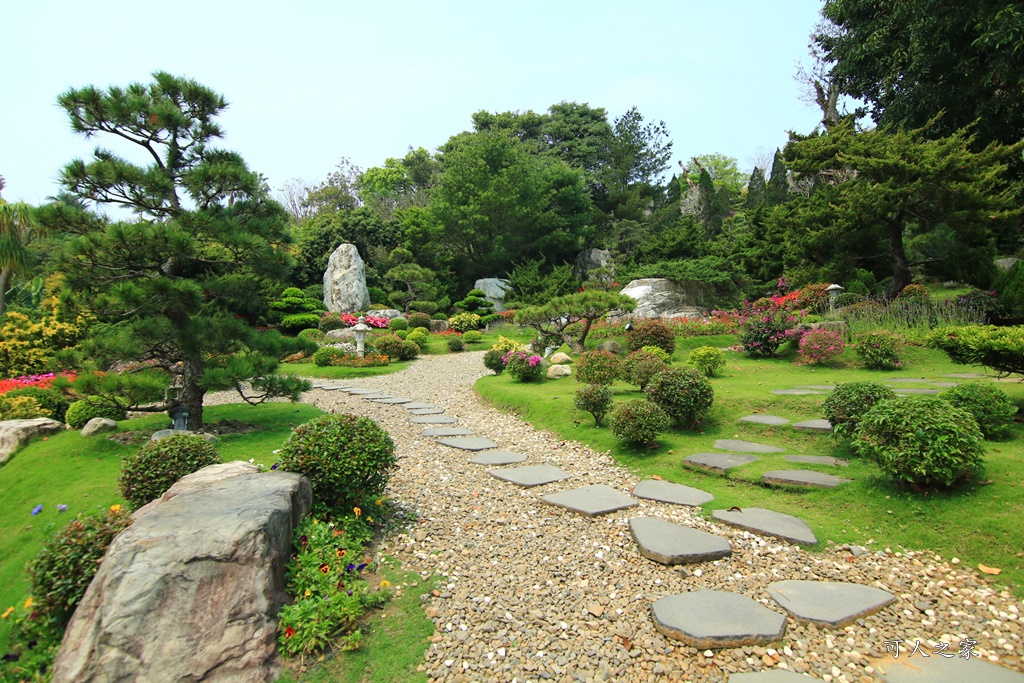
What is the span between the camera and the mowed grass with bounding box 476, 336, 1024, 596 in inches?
133

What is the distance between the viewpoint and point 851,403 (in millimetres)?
4930

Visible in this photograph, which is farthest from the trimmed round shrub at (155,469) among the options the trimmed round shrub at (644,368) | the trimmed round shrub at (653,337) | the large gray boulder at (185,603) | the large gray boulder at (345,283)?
the large gray boulder at (345,283)

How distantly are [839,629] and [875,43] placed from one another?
17065mm

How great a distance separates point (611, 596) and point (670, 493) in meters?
1.71

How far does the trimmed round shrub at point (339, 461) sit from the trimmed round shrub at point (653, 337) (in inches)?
326

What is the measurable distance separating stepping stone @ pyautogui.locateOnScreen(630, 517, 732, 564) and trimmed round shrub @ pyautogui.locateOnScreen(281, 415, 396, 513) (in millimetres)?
1958

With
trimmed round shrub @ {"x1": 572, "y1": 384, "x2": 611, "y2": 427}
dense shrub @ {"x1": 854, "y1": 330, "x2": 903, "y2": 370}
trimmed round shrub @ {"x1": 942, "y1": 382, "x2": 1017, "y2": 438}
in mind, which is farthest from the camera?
dense shrub @ {"x1": 854, "y1": 330, "x2": 903, "y2": 370}

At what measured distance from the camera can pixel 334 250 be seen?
27344 millimetres

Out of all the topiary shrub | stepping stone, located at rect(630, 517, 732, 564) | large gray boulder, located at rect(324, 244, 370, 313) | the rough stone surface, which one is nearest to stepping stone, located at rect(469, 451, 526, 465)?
stepping stone, located at rect(630, 517, 732, 564)

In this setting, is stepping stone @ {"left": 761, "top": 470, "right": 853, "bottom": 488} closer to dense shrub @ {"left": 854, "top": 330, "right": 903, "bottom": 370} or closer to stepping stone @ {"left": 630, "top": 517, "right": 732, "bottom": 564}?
stepping stone @ {"left": 630, "top": 517, "right": 732, "bottom": 564}

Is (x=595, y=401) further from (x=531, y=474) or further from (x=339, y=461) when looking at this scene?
(x=339, y=461)

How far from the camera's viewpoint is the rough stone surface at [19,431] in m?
6.66

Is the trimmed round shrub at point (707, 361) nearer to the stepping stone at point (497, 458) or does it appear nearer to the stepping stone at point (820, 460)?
the stepping stone at point (820, 460)

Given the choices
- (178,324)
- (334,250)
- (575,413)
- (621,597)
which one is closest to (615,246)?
(334,250)
